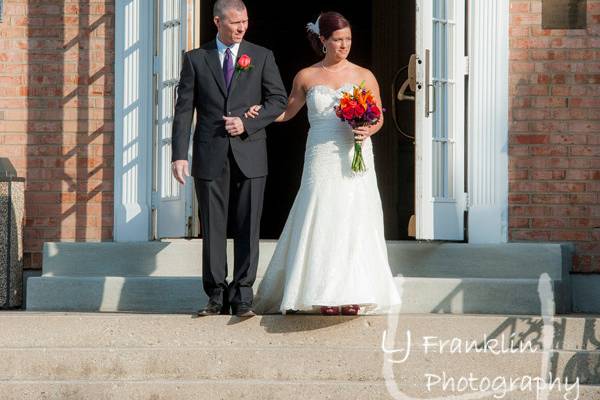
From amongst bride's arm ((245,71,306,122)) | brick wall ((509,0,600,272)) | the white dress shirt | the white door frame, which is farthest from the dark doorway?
the white dress shirt

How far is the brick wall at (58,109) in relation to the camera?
8.72m

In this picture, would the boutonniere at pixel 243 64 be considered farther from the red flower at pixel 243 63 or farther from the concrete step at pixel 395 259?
the concrete step at pixel 395 259

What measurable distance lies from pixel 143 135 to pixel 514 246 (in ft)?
8.32

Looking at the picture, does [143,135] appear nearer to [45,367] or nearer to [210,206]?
[210,206]

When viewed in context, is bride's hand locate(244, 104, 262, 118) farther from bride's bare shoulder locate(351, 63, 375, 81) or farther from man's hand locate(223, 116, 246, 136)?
bride's bare shoulder locate(351, 63, 375, 81)

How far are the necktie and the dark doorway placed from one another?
4703mm

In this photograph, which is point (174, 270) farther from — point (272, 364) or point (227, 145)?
point (272, 364)

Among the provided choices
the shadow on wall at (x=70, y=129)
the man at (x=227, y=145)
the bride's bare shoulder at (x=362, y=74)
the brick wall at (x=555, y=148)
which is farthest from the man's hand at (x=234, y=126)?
the brick wall at (x=555, y=148)

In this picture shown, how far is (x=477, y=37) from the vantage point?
855 centimetres

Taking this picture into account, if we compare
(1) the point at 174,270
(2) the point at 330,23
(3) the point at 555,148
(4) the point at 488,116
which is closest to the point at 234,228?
(2) the point at 330,23

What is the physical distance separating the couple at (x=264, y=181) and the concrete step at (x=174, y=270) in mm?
810

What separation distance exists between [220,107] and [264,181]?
1.53 feet

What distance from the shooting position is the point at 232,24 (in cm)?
702

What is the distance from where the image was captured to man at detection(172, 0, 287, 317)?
273 inches
